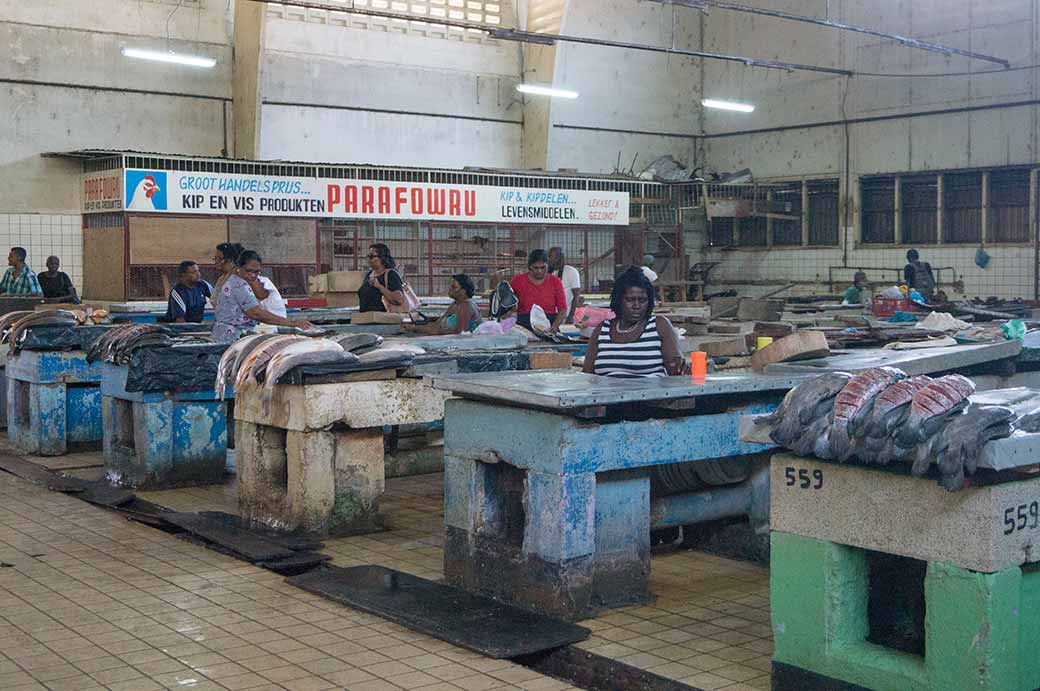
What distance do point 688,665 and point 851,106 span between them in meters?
20.4

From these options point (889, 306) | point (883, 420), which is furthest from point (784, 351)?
point (889, 306)

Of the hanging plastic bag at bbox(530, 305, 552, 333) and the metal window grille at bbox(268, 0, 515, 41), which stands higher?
the metal window grille at bbox(268, 0, 515, 41)

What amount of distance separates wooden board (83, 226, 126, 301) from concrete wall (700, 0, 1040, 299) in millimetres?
13455

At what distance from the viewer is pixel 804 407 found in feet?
14.0

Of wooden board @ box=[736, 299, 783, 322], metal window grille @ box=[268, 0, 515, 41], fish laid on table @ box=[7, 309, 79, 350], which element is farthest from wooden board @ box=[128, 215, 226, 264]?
wooden board @ box=[736, 299, 783, 322]

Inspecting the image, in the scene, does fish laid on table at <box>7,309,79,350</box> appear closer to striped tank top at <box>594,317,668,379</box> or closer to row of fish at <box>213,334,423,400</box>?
row of fish at <box>213,334,423,400</box>

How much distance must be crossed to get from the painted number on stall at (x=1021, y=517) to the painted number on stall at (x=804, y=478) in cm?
64

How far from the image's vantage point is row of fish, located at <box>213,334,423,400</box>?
697 centimetres

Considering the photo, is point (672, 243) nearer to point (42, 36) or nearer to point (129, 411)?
point (42, 36)

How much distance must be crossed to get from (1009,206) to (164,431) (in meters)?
17.0

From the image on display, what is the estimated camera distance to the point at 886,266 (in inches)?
897

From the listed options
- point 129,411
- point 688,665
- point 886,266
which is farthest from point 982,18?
point 688,665

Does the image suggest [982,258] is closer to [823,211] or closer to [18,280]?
[823,211]

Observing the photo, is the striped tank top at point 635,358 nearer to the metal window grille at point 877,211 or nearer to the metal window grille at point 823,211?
the metal window grille at point 877,211
